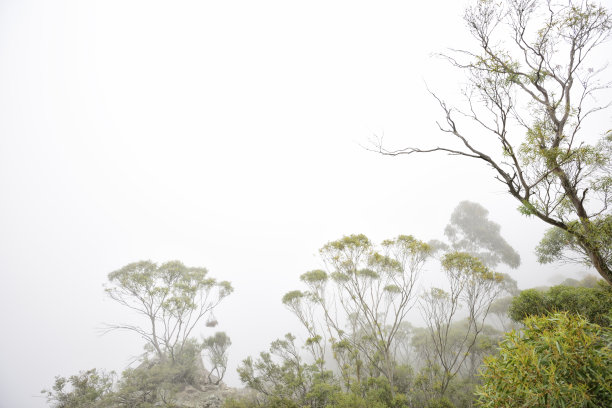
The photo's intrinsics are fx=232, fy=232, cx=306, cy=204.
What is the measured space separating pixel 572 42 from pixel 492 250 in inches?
1363

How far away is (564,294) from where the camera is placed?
30.0 ft

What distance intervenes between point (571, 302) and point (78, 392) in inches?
985

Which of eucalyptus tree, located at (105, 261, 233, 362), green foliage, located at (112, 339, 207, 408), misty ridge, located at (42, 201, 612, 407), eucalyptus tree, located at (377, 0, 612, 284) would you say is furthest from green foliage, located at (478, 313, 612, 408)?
eucalyptus tree, located at (105, 261, 233, 362)

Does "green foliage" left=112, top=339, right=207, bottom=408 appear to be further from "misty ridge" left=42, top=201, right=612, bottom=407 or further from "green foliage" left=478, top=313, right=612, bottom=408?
"green foliage" left=478, top=313, right=612, bottom=408

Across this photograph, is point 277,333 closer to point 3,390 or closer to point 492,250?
point 492,250

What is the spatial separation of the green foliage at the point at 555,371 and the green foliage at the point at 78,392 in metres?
19.0

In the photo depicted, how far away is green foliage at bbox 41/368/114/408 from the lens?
43.1ft

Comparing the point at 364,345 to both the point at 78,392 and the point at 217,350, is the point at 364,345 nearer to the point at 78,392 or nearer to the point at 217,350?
the point at 217,350

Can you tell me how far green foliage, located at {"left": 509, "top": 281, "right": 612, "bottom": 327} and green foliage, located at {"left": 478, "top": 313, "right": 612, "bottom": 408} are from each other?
17.7 ft

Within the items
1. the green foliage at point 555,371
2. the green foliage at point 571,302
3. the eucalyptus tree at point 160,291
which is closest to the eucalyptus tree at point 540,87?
the green foliage at point 571,302

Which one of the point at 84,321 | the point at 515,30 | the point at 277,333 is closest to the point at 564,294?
the point at 515,30

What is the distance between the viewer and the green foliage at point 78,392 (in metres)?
13.1

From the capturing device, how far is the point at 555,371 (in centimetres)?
311

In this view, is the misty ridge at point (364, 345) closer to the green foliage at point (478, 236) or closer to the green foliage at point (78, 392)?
the green foliage at point (78, 392)
